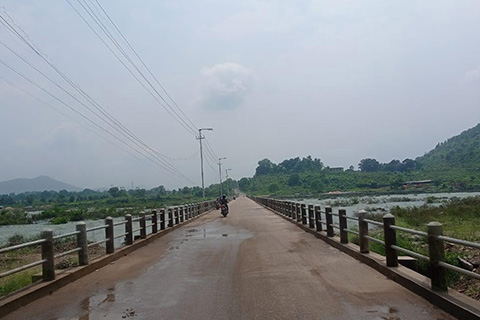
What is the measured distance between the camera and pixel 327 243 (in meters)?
15.1

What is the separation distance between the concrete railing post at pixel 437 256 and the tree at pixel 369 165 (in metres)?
154

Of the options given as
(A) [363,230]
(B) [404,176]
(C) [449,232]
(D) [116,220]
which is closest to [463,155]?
(B) [404,176]

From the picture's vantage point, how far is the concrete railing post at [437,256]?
6980 millimetres

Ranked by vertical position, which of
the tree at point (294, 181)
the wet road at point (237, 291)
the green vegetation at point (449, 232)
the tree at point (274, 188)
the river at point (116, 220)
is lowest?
the green vegetation at point (449, 232)

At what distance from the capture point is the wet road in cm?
679

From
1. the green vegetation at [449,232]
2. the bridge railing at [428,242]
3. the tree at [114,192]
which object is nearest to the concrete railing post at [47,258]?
the bridge railing at [428,242]

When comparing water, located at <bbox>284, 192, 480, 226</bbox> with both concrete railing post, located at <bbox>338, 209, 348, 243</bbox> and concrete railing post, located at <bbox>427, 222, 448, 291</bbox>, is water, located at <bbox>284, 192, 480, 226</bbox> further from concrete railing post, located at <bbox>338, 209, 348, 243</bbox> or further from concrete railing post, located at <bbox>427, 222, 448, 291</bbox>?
concrete railing post, located at <bbox>427, 222, 448, 291</bbox>

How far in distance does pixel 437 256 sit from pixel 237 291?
3.38 m

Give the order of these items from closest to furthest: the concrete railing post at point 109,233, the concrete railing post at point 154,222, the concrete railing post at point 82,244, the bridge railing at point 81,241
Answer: the bridge railing at point 81,241 → the concrete railing post at point 82,244 → the concrete railing post at point 109,233 → the concrete railing post at point 154,222

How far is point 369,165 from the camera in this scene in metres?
159

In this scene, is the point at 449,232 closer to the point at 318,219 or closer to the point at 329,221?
the point at 318,219

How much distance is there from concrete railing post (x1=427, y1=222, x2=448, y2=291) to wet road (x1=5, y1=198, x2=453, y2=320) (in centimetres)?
37

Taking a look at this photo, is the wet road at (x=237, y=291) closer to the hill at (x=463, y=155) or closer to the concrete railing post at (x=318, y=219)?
the concrete railing post at (x=318, y=219)

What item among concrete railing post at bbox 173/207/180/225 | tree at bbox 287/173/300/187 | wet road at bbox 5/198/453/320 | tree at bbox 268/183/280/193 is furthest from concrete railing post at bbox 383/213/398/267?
tree at bbox 287/173/300/187
